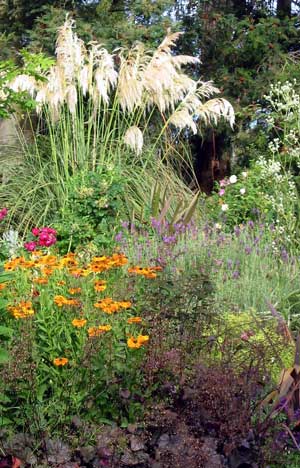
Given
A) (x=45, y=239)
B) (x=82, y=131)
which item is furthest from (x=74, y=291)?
(x=82, y=131)

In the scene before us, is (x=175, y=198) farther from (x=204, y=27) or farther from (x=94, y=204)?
(x=204, y=27)

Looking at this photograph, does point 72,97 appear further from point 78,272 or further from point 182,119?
point 78,272

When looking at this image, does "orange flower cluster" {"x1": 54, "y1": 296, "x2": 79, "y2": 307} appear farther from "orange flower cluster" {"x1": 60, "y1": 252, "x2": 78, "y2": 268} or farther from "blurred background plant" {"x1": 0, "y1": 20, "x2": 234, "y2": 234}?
"blurred background plant" {"x1": 0, "y1": 20, "x2": 234, "y2": 234}

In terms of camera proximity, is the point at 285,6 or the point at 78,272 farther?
the point at 285,6

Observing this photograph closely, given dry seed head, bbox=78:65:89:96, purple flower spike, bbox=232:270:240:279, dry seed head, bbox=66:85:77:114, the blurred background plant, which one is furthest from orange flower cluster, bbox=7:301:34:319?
dry seed head, bbox=78:65:89:96

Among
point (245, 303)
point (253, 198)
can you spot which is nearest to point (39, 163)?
point (253, 198)

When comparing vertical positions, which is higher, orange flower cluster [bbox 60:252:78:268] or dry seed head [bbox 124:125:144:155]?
orange flower cluster [bbox 60:252:78:268]

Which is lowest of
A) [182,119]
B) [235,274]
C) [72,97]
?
[235,274]

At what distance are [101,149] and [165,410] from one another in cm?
543

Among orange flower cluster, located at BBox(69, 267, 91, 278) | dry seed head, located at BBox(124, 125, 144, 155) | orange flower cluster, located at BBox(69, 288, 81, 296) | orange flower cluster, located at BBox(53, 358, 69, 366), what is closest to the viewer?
orange flower cluster, located at BBox(53, 358, 69, 366)

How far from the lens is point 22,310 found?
10.2ft

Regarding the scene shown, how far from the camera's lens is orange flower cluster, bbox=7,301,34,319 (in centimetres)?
301

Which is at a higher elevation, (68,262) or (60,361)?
(60,361)

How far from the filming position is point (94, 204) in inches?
272
